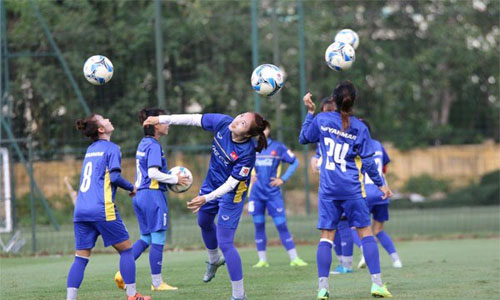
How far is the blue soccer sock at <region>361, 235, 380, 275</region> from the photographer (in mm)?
7859

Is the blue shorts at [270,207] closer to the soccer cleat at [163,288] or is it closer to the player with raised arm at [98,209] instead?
the soccer cleat at [163,288]

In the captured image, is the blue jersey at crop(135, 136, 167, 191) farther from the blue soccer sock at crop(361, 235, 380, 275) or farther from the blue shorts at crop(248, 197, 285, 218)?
the blue shorts at crop(248, 197, 285, 218)

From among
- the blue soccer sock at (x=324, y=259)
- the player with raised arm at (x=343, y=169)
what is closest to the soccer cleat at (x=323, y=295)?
the blue soccer sock at (x=324, y=259)

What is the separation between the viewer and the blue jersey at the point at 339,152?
7.86 meters

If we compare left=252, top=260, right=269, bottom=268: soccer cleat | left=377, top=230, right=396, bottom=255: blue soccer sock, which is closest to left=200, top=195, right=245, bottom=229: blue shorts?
left=252, top=260, right=269, bottom=268: soccer cleat

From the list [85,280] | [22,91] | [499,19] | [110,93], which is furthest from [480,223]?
[85,280]

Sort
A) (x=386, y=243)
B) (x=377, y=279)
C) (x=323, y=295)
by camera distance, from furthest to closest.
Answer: (x=386, y=243) < (x=377, y=279) < (x=323, y=295)

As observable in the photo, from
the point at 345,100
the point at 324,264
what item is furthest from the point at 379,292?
the point at 345,100

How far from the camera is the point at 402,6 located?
24.5m

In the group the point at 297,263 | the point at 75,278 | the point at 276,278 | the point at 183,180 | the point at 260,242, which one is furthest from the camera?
the point at 260,242

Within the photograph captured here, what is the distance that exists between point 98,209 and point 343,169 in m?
2.28

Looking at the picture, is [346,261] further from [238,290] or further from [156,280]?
[238,290]

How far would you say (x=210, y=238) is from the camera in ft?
28.7

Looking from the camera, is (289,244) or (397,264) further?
(289,244)
